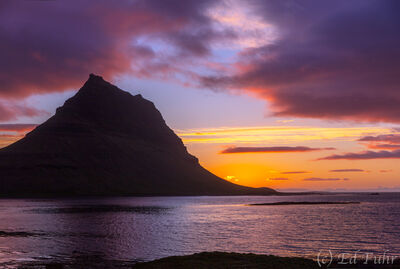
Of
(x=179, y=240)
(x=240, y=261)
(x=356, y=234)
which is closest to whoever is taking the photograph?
(x=240, y=261)

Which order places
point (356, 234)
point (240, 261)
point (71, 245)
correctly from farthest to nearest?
point (356, 234) → point (71, 245) → point (240, 261)

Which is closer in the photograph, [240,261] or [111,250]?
[240,261]

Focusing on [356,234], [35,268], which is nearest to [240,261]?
[35,268]

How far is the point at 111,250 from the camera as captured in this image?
41938mm

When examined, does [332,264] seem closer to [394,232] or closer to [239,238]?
[239,238]

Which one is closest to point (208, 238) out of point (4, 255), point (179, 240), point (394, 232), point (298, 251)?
point (179, 240)

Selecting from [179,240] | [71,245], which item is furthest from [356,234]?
[71,245]

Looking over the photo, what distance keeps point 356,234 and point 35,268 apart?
147 ft

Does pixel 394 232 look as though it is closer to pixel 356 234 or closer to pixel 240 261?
pixel 356 234

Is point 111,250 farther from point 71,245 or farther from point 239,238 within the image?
point 239,238

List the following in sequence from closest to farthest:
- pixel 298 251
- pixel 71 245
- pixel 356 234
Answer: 1. pixel 298 251
2. pixel 71 245
3. pixel 356 234

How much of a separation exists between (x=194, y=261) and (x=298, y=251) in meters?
15.1

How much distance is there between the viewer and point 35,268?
3117 centimetres

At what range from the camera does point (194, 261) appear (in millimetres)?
30812
